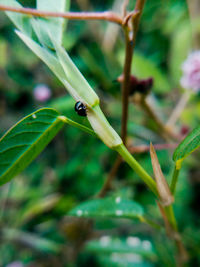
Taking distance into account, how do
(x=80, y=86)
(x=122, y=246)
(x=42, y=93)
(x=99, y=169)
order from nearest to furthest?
(x=80, y=86), (x=122, y=246), (x=99, y=169), (x=42, y=93)

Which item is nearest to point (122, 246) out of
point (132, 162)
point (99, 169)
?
point (99, 169)

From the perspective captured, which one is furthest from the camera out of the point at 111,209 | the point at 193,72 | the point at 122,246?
the point at 122,246

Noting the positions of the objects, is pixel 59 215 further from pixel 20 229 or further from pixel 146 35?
pixel 146 35

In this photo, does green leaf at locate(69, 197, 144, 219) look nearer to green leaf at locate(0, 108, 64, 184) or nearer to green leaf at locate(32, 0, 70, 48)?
green leaf at locate(0, 108, 64, 184)

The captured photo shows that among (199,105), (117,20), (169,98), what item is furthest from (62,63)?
(169,98)

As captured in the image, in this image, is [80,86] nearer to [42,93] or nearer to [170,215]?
[170,215]

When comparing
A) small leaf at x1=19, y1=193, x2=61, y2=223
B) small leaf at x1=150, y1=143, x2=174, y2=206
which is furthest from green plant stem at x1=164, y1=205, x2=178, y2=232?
small leaf at x1=19, y1=193, x2=61, y2=223

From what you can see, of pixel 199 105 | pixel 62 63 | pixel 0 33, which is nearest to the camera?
pixel 62 63

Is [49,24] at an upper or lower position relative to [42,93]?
upper

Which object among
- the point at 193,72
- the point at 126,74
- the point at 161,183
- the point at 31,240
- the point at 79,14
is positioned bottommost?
the point at 31,240
